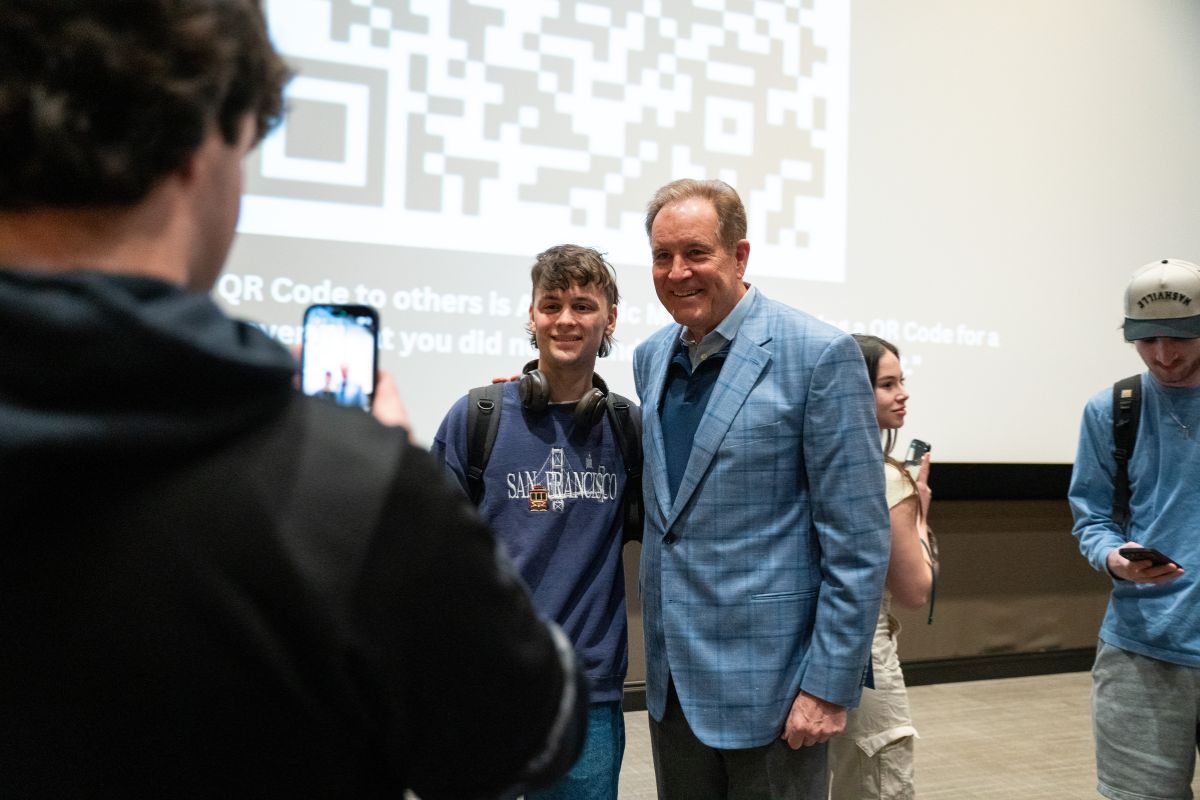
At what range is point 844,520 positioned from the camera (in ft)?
6.00

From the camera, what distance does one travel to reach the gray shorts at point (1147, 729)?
7.74 feet

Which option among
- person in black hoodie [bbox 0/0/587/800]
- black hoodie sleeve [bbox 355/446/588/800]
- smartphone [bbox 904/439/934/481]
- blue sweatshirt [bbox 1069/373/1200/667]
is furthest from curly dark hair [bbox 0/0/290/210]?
smartphone [bbox 904/439/934/481]

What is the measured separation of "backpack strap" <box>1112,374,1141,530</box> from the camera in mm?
2572

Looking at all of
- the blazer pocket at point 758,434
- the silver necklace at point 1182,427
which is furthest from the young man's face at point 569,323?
the silver necklace at point 1182,427

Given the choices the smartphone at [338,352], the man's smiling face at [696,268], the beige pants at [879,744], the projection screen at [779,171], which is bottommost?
the beige pants at [879,744]

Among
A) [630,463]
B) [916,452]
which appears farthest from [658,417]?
[916,452]

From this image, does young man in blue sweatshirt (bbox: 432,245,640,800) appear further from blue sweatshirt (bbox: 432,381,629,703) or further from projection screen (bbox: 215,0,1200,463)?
projection screen (bbox: 215,0,1200,463)

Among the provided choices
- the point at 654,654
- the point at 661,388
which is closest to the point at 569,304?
the point at 661,388

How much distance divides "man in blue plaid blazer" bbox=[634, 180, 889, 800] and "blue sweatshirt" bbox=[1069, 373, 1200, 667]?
42.2 inches

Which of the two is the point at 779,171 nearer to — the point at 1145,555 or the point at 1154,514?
the point at 1154,514

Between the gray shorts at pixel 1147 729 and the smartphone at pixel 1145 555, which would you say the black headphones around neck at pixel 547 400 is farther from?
the gray shorts at pixel 1147 729

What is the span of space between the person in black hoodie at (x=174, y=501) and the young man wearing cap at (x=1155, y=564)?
2.33m

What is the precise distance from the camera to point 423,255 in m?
3.52

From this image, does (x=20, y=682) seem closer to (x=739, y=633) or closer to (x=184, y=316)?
(x=184, y=316)
